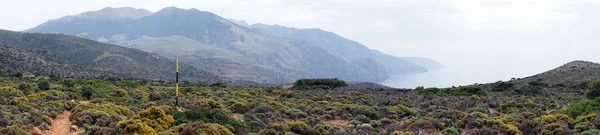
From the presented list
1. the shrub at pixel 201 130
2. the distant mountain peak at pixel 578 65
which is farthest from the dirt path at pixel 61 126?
the distant mountain peak at pixel 578 65

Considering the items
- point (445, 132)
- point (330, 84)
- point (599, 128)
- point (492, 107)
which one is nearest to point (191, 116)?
point (445, 132)

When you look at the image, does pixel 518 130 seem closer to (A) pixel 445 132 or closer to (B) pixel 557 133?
(B) pixel 557 133

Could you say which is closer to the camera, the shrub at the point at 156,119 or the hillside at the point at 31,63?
the shrub at the point at 156,119

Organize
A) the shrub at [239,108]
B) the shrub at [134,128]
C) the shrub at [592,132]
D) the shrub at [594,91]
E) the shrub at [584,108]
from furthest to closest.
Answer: the shrub at [594,91] < the shrub at [239,108] < the shrub at [584,108] < the shrub at [592,132] < the shrub at [134,128]

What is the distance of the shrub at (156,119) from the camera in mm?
11188

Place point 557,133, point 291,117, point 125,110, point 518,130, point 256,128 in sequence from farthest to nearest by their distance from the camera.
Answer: point 291,117
point 125,110
point 256,128
point 518,130
point 557,133

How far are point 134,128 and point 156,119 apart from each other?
5.23ft

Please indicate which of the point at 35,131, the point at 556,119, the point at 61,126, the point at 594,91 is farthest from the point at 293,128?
the point at 594,91

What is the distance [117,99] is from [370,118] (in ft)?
32.1

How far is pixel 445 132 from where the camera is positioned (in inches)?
481

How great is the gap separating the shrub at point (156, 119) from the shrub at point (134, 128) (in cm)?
61

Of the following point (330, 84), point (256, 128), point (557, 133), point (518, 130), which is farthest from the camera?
point (330, 84)

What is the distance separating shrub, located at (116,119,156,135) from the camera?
10.0 metres

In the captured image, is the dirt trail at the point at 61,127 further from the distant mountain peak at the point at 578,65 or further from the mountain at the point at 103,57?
the mountain at the point at 103,57
